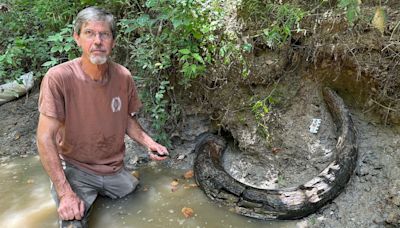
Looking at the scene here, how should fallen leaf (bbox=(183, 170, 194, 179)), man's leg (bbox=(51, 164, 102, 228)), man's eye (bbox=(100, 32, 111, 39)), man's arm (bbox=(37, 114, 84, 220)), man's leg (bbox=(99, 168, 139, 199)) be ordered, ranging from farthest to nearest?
fallen leaf (bbox=(183, 170, 194, 179)) < man's leg (bbox=(99, 168, 139, 199)) < man's leg (bbox=(51, 164, 102, 228)) < man's eye (bbox=(100, 32, 111, 39)) < man's arm (bbox=(37, 114, 84, 220))

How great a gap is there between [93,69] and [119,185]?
105 cm

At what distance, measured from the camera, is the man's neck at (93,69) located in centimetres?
286

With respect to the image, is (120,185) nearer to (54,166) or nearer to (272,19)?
(54,166)

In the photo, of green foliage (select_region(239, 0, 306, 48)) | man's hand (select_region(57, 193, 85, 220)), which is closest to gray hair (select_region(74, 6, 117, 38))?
man's hand (select_region(57, 193, 85, 220))

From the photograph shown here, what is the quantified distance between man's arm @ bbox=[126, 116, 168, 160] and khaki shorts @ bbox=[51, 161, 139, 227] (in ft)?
1.14

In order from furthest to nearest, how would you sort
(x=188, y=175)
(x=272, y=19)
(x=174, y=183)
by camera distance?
(x=272, y=19) < (x=188, y=175) < (x=174, y=183)

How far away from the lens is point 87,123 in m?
2.93

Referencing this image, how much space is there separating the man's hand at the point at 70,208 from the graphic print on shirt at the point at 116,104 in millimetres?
742

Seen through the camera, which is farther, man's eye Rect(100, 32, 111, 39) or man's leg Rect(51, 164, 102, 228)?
man's leg Rect(51, 164, 102, 228)

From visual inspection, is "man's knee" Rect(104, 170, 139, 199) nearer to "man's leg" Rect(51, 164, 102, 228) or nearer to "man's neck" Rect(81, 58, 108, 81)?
"man's leg" Rect(51, 164, 102, 228)

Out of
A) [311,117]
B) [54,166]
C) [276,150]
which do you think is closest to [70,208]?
[54,166]

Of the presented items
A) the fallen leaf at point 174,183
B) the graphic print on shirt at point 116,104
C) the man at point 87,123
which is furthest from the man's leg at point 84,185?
the fallen leaf at point 174,183

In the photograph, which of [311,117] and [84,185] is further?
[311,117]

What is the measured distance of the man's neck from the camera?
2855 millimetres
